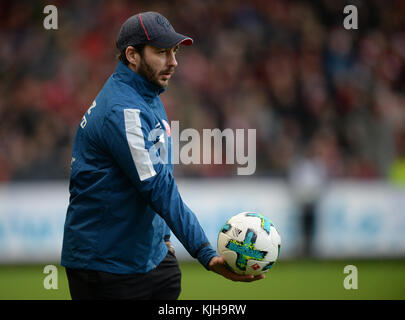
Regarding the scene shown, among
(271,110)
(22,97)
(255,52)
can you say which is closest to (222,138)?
(271,110)

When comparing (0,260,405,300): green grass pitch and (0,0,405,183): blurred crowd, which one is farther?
(0,0,405,183): blurred crowd

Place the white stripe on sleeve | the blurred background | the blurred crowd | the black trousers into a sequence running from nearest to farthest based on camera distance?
the white stripe on sleeve, the black trousers, the blurred background, the blurred crowd

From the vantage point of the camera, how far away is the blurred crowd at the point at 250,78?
36.4 ft

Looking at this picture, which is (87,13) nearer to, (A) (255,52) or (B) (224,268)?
(A) (255,52)

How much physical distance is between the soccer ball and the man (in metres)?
0.09

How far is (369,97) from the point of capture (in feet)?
41.2

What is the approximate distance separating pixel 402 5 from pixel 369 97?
10.3 ft

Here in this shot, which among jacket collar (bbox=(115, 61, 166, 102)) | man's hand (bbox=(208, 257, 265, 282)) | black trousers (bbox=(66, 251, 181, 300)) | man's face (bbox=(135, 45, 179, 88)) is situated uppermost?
man's face (bbox=(135, 45, 179, 88))

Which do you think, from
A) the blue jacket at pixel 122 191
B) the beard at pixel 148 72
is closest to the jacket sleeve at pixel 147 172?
the blue jacket at pixel 122 191

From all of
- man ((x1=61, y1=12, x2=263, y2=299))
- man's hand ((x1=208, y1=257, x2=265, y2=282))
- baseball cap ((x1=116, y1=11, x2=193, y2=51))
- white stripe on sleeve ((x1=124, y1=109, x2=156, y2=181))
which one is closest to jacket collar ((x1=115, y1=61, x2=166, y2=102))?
man ((x1=61, y1=12, x2=263, y2=299))

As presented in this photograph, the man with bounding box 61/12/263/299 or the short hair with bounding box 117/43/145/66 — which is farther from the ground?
the short hair with bounding box 117/43/145/66

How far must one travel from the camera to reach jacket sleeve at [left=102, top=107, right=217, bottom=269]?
137 inches

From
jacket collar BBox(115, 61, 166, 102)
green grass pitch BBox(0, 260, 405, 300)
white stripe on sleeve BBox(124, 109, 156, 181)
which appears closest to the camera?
white stripe on sleeve BBox(124, 109, 156, 181)

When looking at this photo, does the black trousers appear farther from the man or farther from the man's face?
the man's face
